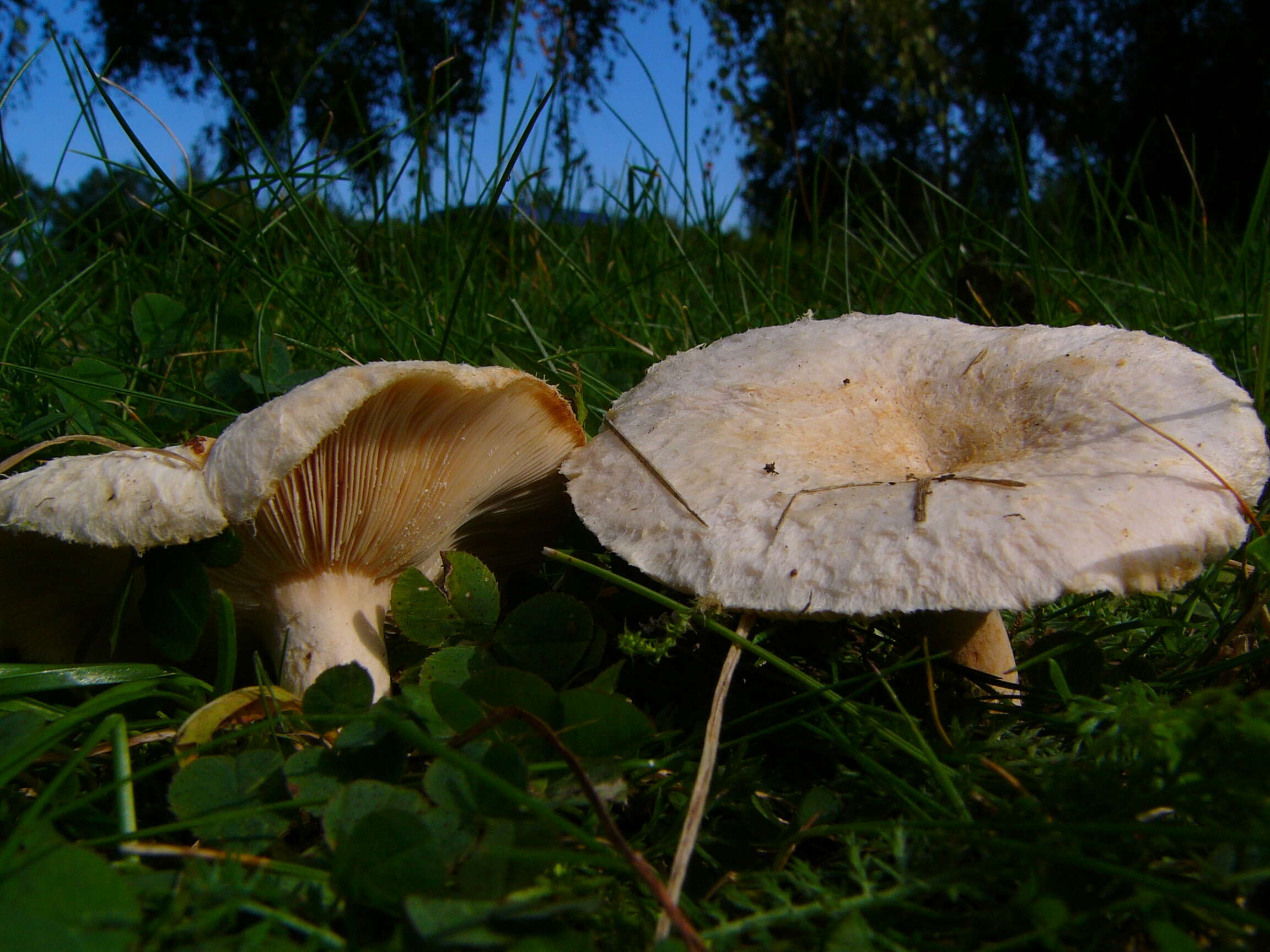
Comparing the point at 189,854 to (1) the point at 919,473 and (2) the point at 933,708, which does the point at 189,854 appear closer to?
(2) the point at 933,708

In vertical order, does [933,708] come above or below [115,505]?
below

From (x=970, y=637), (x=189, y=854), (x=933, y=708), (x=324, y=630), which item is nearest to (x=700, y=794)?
(x=933, y=708)

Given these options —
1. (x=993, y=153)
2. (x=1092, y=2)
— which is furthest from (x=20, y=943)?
(x=1092, y=2)

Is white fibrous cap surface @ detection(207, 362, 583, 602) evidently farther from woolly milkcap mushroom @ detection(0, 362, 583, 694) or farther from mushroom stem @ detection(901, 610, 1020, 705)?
mushroom stem @ detection(901, 610, 1020, 705)

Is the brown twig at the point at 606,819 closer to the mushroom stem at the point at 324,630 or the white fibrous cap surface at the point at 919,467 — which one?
the white fibrous cap surface at the point at 919,467

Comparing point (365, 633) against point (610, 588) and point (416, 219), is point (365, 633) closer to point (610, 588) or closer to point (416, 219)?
point (610, 588)

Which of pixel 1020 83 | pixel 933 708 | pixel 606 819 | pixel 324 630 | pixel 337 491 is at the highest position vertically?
pixel 1020 83
